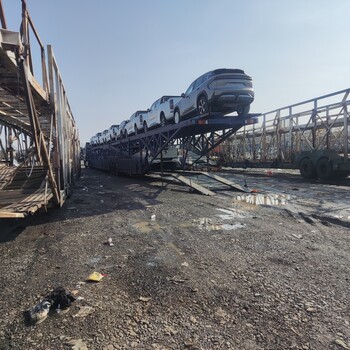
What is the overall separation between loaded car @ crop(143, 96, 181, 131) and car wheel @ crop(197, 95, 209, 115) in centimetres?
184

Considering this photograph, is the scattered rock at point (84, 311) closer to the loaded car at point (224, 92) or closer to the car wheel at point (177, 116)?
the loaded car at point (224, 92)

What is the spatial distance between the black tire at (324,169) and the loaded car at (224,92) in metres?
5.09

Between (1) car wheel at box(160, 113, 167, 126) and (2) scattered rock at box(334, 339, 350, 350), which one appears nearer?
(2) scattered rock at box(334, 339, 350, 350)

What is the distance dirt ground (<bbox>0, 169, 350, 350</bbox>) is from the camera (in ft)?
7.84

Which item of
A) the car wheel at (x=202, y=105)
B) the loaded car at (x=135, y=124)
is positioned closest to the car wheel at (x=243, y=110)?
the car wheel at (x=202, y=105)

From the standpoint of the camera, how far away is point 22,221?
6.18m

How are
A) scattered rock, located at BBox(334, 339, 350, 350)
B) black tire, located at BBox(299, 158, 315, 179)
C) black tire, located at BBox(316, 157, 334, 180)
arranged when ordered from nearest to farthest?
scattered rock, located at BBox(334, 339, 350, 350) < black tire, located at BBox(316, 157, 334, 180) < black tire, located at BBox(299, 158, 315, 179)

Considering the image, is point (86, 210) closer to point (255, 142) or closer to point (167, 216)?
point (167, 216)

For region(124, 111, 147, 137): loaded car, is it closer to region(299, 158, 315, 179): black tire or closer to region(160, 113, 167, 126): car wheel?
region(160, 113, 167, 126): car wheel

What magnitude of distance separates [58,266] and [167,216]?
121 inches

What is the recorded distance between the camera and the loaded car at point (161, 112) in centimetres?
1239

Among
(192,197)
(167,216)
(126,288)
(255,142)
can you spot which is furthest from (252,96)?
(255,142)

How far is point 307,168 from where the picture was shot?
1417cm

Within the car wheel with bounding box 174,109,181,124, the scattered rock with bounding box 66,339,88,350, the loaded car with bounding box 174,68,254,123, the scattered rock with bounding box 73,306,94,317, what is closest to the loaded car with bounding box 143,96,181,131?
the car wheel with bounding box 174,109,181,124
